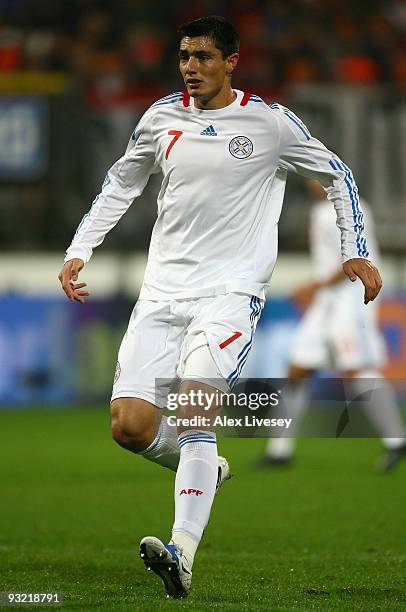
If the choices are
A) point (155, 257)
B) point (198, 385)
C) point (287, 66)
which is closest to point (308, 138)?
point (155, 257)

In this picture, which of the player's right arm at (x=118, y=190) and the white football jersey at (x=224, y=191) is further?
the player's right arm at (x=118, y=190)

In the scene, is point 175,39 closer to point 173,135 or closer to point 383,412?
point 383,412

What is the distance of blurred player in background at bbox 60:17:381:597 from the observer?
4770 mm

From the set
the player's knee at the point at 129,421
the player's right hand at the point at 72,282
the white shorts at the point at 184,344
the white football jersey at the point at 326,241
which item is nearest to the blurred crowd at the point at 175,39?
the white football jersey at the point at 326,241

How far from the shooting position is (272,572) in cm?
514

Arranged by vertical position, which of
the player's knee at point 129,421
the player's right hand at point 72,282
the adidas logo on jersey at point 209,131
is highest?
the adidas logo on jersey at point 209,131

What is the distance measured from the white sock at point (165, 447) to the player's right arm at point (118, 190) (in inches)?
27.1

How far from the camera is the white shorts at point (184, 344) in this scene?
184 inches

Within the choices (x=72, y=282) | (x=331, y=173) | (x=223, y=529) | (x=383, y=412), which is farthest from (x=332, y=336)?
(x=72, y=282)

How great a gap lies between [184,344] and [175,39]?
11.7 meters

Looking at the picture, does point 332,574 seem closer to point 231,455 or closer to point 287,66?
point 231,455

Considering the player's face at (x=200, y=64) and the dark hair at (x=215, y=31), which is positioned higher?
the dark hair at (x=215, y=31)

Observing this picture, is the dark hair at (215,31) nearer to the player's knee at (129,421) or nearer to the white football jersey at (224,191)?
the white football jersey at (224,191)

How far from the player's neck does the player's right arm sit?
0.22m
